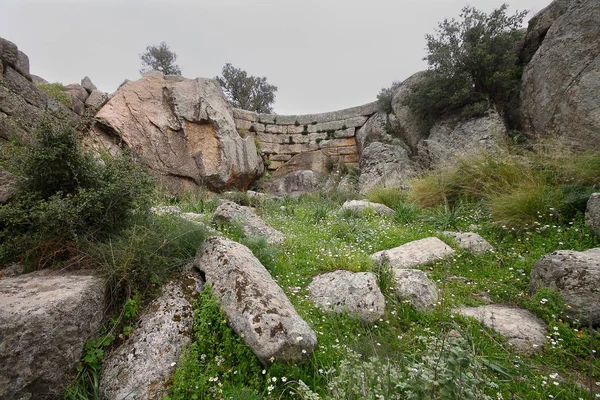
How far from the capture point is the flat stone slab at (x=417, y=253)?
3096mm

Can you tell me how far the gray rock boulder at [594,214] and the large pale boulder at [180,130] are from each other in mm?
7625

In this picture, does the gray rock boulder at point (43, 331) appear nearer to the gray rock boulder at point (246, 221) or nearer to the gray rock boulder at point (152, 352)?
the gray rock boulder at point (152, 352)

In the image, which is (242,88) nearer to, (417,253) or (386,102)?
(386,102)

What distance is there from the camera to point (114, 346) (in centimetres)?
180

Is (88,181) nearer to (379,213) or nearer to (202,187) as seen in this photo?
(379,213)

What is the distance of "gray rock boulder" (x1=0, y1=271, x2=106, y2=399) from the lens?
1.38 meters

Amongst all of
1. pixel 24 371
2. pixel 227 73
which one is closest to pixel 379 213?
pixel 24 371

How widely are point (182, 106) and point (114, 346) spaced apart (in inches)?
303

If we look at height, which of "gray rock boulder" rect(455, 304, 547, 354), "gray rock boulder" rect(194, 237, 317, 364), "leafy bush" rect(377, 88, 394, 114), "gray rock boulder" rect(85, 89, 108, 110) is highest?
"gray rock boulder" rect(85, 89, 108, 110)

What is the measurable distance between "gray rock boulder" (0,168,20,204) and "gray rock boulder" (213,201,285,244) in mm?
1982

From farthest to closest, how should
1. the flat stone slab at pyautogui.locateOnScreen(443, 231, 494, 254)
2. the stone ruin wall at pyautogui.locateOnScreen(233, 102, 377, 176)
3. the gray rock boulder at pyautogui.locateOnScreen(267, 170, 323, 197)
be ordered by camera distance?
1. the stone ruin wall at pyautogui.locateOnScreen(233, 102, 377, 176)
2. the gray rock boulder at pyautogui.locateOnScreen(267, 170, 323, 197)
3. the flat stone slab at pyautogui.locateOnScreen(443, 231, 494, 254)

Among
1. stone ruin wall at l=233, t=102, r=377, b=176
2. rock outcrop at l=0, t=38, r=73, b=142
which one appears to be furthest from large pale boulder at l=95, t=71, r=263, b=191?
stone ruin wall at l=233, t=102, r=377, b=176

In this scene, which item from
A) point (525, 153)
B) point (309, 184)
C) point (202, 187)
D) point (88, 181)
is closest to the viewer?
point (88, 181)

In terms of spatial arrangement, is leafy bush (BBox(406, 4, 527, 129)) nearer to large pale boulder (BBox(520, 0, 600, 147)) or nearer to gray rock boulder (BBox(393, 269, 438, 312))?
large pale boulder (BBox(520, 0, 600, 147))
